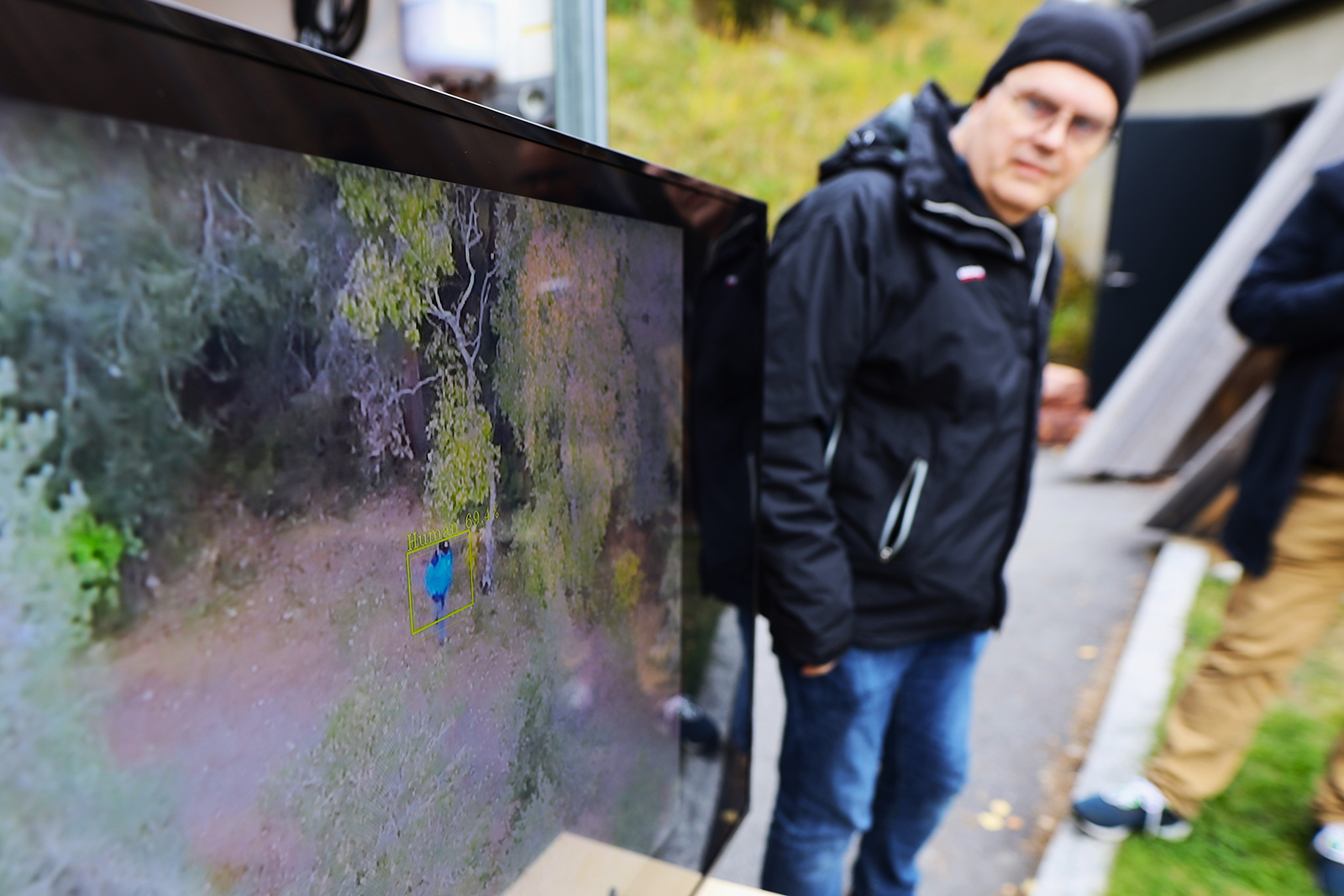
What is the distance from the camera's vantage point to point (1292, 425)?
2146 mm

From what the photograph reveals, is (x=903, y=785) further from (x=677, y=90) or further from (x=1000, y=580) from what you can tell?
(x=677, y=90)

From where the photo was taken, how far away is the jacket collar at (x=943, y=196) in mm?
1521

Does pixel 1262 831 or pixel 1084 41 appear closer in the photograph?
pixel 1084 41

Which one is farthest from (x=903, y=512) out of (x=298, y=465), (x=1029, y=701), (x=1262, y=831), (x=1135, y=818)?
(x=1029, y=701)

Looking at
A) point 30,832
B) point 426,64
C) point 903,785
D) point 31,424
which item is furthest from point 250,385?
point 903,785

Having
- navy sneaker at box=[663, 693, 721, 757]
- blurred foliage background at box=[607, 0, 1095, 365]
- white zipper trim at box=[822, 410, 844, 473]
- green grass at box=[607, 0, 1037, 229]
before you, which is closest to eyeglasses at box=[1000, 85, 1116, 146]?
white zipper trim at box=[822, 410, 844, 473]

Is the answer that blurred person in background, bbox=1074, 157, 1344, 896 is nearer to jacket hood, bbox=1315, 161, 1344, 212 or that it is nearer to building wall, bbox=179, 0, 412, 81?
jacket hood, bbox=1315, 161, 1344, 212

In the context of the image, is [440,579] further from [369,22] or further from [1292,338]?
[1292,338]

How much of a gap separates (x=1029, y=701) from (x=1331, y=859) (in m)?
1.21

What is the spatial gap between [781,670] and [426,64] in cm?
144

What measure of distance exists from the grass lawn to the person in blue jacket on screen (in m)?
2.22

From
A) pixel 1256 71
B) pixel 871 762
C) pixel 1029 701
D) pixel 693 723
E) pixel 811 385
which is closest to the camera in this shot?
pixel 693 723

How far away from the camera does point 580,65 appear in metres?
1.60

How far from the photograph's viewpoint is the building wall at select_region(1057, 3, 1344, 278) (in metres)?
6.45
